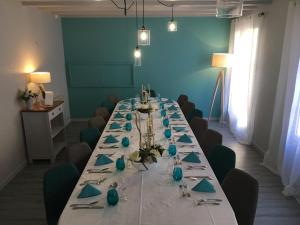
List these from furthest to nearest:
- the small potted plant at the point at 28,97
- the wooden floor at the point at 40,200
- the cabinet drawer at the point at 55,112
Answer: the cabinet drawer at the point at 55,112
the small potted plant at the point at 28,97
the wooden floor at the point at 40,200

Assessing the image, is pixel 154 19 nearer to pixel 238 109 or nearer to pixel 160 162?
pixel 238 109

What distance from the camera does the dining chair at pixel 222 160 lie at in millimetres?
2465

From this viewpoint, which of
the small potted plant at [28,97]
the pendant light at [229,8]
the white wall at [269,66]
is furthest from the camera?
the small potted plant at [28,97]

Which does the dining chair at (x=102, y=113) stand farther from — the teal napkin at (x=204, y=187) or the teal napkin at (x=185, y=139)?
the teal napkin at (x=204, y=187)

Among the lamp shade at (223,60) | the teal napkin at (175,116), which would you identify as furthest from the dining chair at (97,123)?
the lamp shade at (223,60)

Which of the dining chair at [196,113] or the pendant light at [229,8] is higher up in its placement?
the pendant light at [229,8]

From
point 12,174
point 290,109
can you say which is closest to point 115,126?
point 12,174

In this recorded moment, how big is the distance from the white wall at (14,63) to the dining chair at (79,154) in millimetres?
1627

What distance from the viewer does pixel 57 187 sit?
7.14 ft

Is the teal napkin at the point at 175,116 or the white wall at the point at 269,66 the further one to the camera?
the teal napkin at the point at 175,116

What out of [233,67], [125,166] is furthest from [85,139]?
[233,67]

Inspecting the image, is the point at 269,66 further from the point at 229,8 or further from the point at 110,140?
the point at 110,140

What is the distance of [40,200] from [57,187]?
Answer: 4.52ft

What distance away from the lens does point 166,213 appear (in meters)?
1.77
